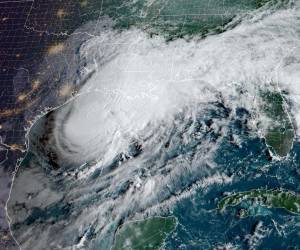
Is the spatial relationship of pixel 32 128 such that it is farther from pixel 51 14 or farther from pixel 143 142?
pixel 51 14

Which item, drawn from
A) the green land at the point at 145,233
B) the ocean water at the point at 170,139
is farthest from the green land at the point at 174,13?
the green land at the point at 145,233

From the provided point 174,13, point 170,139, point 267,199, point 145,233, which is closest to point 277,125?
point 267,199

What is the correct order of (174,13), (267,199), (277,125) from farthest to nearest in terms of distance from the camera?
(174,13) < (277,125) < (267,199)

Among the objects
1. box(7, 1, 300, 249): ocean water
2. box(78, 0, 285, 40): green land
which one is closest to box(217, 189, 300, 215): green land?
box(7, 1, 300, 249): ocean water

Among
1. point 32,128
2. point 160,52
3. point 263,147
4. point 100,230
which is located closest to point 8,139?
point 32,128

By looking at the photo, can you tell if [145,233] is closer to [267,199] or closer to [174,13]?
[267,199]
